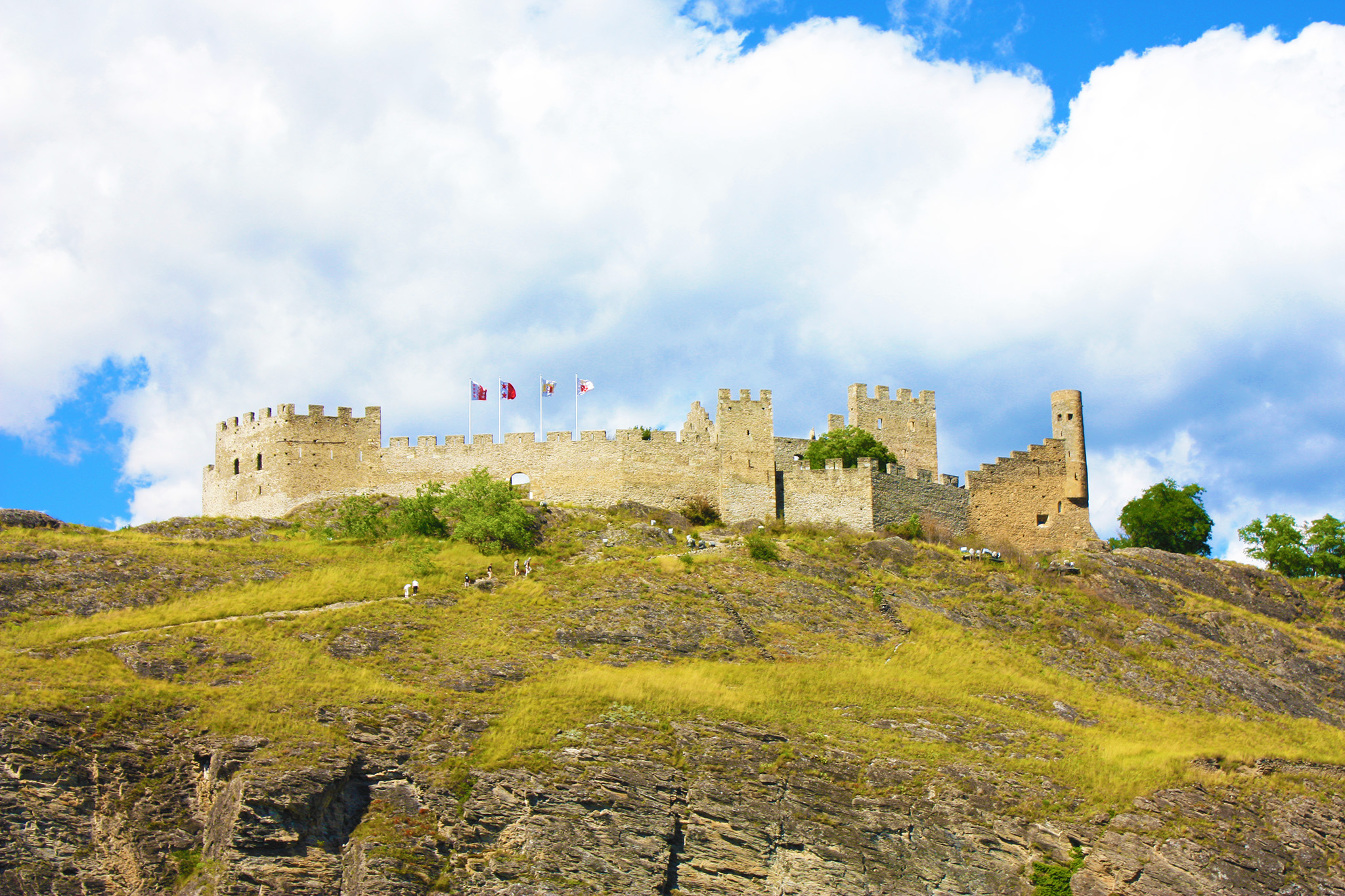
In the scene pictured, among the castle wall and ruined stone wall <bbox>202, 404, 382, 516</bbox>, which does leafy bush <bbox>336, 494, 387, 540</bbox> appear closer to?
ruined stone wall <bbox>202, 404, 382, 516</bbox>

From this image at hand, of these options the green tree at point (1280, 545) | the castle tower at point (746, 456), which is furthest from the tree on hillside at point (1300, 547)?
the castle tower at point (746, 456)

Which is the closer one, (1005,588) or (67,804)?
(67,804)

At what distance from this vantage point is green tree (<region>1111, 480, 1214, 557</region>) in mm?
78875

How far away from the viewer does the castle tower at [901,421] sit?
255ft

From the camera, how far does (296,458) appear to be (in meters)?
72.3

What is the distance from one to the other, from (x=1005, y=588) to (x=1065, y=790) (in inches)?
799

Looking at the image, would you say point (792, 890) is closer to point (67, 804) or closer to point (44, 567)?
point (67, 804)

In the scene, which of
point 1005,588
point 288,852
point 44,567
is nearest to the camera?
point 288,852

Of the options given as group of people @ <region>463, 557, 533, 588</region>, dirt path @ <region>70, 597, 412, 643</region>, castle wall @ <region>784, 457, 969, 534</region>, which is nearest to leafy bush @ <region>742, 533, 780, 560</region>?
castle wall @ <region>784, 457, 969, 534</region>

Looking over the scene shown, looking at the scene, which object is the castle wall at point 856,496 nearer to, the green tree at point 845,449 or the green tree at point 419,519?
the green tree at point 845,449

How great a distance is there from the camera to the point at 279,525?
67.7 meters

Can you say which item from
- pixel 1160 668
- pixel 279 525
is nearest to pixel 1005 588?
pixel 1160 668

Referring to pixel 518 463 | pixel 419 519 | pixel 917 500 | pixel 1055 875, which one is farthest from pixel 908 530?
pixel 1055 875

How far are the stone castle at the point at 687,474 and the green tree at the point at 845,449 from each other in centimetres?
86
